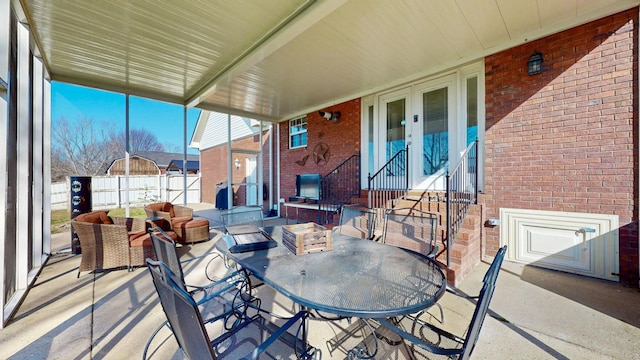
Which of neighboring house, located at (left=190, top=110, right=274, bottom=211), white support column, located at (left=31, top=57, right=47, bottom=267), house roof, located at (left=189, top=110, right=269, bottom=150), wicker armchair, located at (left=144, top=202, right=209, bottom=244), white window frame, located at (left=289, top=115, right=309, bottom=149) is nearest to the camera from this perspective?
white support column, located at (left=31, top=57, right=47, bottom=267)

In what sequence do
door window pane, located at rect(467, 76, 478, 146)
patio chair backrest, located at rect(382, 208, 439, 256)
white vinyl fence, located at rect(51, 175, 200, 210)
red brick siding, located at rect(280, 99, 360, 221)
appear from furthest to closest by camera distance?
white vinyl fence, located at rect(51, 175, 200, 210) → red brick siding, located at rect(280, 99, 360, 221) → door window pane, located at rect(467, 76, 478, 146) → patio chair backrest, located at rect(382, 208, 439, 256)

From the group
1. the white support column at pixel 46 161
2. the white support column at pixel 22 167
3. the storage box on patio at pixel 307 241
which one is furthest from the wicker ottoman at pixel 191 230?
the storage box on patio at pixel 307 241

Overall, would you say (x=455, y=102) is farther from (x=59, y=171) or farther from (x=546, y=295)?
(x=59, y=171)

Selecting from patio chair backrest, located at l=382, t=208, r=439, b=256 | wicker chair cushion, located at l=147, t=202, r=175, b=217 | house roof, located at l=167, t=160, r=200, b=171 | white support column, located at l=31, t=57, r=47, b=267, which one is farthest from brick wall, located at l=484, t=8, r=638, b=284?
house roof, located at l=167, t=160, r=200, b=171

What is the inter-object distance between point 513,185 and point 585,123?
1.07 metres

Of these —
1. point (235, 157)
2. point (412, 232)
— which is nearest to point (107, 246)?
point (412, 232)

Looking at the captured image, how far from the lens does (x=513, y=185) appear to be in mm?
3697

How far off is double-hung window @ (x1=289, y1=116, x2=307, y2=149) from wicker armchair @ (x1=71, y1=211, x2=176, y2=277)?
4.79 metres

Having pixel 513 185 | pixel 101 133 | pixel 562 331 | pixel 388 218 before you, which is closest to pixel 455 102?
pixel 513 185

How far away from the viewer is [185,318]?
106 cm

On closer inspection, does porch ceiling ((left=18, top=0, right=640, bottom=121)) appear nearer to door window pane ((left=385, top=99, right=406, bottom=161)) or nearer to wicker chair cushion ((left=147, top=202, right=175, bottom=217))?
door window pane ((left=385, top=99, right=406, bottom=161))

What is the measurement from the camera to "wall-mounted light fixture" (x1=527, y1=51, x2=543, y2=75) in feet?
11.4

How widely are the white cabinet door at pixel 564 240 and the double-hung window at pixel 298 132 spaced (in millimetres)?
5251

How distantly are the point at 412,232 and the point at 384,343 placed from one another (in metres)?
1.13
